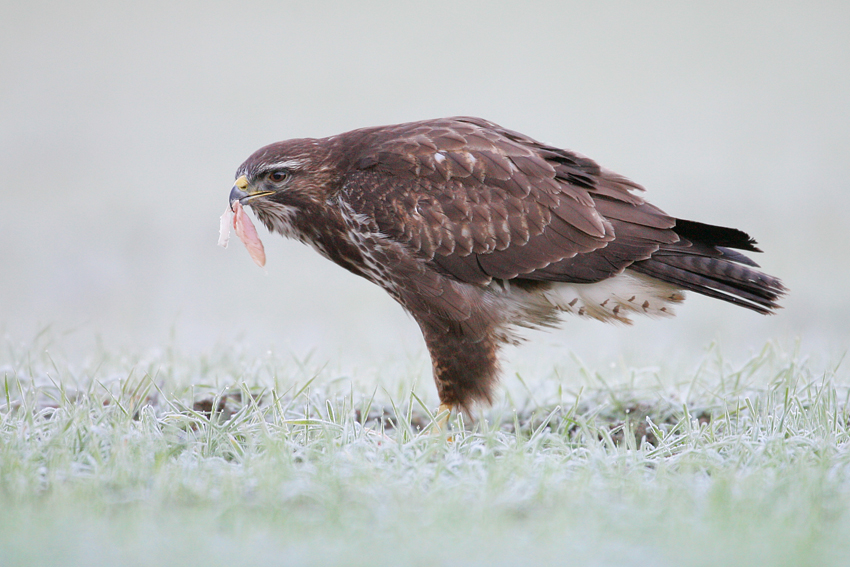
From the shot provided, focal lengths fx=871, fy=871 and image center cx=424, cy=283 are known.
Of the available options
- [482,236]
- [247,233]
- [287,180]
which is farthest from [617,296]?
[247,233]

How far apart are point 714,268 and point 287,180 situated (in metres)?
2.25

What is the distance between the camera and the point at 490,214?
4.36m

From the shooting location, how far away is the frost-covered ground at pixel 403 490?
88.9 inches

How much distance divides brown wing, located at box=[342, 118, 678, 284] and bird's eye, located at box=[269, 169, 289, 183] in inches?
14.7

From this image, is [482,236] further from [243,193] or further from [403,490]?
[403,490]

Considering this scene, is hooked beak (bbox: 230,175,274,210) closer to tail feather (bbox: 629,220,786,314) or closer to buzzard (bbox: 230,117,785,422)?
buzzard (bbox: 230,117,785,422)

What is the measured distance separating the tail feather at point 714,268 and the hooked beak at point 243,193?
202cm

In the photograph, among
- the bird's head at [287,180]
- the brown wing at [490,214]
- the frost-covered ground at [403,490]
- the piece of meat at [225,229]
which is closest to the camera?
the frost-covered ground at [403,490]

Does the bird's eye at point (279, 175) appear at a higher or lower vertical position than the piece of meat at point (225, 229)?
higher

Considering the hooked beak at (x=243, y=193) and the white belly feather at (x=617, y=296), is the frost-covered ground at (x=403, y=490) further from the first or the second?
the hooked beak at (x=243, y=193)

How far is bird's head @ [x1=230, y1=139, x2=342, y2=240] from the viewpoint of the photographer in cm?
459

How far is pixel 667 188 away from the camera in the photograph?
39.8 feet

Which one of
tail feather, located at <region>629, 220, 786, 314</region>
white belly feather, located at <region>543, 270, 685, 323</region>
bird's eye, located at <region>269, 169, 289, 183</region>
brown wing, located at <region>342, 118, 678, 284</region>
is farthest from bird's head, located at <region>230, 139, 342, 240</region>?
tail feather, located at <region>629, 220, 786, 314</region>

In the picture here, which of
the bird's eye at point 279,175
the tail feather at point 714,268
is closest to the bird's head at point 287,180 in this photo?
the bird's eye at point 279,175
